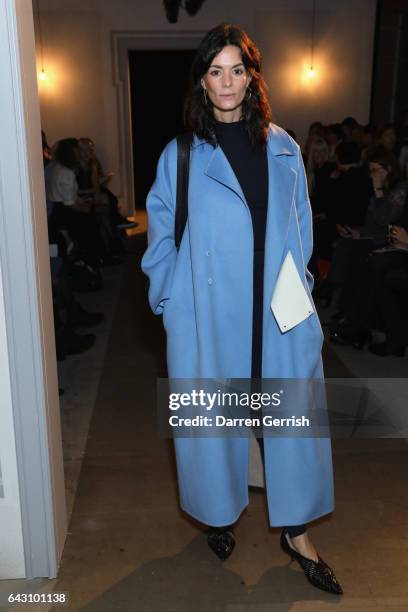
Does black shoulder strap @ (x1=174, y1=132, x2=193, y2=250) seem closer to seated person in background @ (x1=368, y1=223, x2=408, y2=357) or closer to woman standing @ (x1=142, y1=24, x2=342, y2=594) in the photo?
woman standing @ (x1=142, y1=24, x2=342, y2=594)

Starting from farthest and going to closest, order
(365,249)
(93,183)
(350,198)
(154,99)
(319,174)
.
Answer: (154,99)
(93,183)
(319,174)
(350,198)
(365,249)

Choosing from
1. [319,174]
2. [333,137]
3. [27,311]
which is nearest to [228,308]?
[27,311]

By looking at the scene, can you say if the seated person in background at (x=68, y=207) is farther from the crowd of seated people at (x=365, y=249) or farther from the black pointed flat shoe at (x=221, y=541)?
the black pointed flat shoe at (x=221, y=541)

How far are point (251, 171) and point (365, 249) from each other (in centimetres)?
300

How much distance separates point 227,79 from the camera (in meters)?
2.02

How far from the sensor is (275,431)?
2207 mm

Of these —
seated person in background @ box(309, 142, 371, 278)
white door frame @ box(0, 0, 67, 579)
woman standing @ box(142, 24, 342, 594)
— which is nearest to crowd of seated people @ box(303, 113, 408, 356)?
seated person in background @ box(309, 142, 371, 278)

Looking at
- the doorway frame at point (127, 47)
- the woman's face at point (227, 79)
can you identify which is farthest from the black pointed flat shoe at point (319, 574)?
the doorway frame at point (127, 47)

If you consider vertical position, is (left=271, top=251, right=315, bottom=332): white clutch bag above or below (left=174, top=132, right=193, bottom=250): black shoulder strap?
Result: below

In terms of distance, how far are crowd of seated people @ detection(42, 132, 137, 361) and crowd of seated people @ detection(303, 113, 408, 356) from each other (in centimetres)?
184

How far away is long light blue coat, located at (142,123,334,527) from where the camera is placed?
208cm

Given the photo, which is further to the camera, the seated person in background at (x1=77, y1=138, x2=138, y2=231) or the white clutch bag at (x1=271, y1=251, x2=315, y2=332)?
the seated person in background at (x1=77, y1=138, x2=138, y2=231)

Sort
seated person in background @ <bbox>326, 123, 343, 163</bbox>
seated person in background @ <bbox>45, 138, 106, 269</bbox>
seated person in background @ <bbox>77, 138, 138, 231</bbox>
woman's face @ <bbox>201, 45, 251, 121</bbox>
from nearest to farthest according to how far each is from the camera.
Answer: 1. woman's face @ <bbox>201, 45, 251, 121</bbox>
2. seated person in background @ <bbox>45, 138, 106, 269</bbox>
3. seated person in background @ <bbox>77, 138, 138, 231</bbox>
4. seated person in background @ <bbox>326, 123, 343, 163</bbox>

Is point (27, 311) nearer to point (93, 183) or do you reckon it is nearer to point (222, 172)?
point (222, 172)
